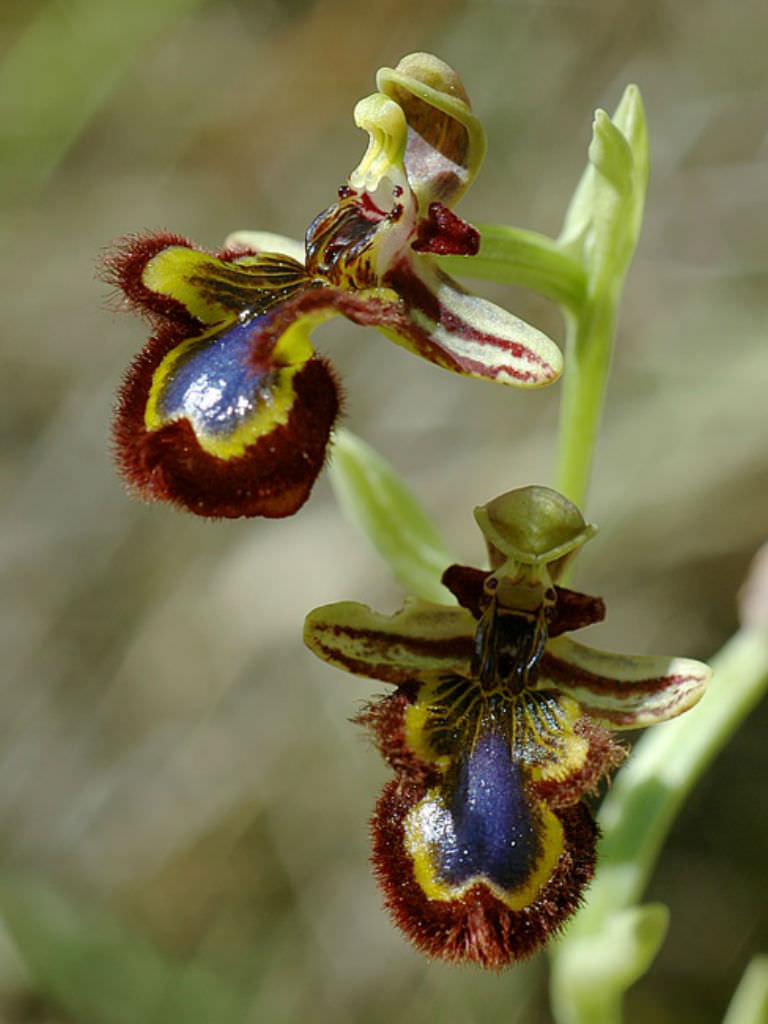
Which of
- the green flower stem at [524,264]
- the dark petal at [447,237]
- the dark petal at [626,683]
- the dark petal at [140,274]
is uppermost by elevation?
the green flower stem at [524,264]

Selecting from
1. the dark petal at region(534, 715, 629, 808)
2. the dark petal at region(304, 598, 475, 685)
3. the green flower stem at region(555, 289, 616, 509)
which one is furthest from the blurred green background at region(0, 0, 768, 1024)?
the dark petal at region(534, 715, 629, 808)

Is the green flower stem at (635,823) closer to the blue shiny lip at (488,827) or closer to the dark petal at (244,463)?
the blue shiny lip at (488,827)

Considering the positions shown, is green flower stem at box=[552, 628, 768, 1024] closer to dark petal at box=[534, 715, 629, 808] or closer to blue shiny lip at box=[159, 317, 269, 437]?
dark petal at box=[534, 715, 629, 808]

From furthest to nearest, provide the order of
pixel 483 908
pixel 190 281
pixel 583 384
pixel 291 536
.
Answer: pixel 291 536 → pixel 583 384 → pixel 190 281 → pixel 483 908

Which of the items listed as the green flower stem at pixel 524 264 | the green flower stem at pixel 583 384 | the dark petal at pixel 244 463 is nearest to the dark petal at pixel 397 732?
the dark petal at pixel 244 463

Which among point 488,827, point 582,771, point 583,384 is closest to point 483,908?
point 488,827

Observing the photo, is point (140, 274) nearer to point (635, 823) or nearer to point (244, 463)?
point (244, 463)

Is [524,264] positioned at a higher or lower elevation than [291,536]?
higher
